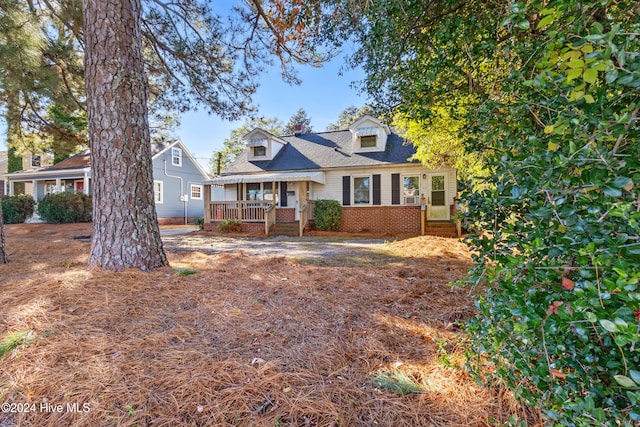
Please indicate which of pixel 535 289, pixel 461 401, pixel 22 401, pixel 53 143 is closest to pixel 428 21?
pixel 535 289

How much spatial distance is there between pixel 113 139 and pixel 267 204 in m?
9.69

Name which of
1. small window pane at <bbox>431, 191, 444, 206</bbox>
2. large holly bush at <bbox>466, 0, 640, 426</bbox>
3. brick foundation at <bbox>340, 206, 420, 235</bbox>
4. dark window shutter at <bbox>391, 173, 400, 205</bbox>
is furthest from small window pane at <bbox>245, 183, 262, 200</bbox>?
large holly bush at <bbox>466, 0, 640, 426</bbox>

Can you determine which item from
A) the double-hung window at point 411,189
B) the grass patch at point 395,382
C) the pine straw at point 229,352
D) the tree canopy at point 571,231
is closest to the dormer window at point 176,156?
the double-hung window at point 411,189

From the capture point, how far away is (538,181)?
43.1 inches

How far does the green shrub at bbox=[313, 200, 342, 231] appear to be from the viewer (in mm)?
12930

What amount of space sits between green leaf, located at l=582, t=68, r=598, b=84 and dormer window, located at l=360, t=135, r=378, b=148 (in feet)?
44.3

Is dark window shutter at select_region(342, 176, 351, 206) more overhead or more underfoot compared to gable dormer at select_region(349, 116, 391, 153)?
more underfoot

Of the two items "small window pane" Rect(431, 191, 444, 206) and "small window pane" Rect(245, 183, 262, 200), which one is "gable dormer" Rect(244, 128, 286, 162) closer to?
"small window pane" Rect(245, 183, 262, 200)

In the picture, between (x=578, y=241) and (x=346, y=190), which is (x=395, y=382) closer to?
(x=578, y=241)

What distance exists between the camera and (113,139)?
11.3 feet

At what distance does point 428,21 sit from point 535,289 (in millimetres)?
3153

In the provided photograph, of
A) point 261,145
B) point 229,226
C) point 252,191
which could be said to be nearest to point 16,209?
point 229,226

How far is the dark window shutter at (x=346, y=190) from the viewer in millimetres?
13523

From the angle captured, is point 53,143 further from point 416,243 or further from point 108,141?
point 416,243
